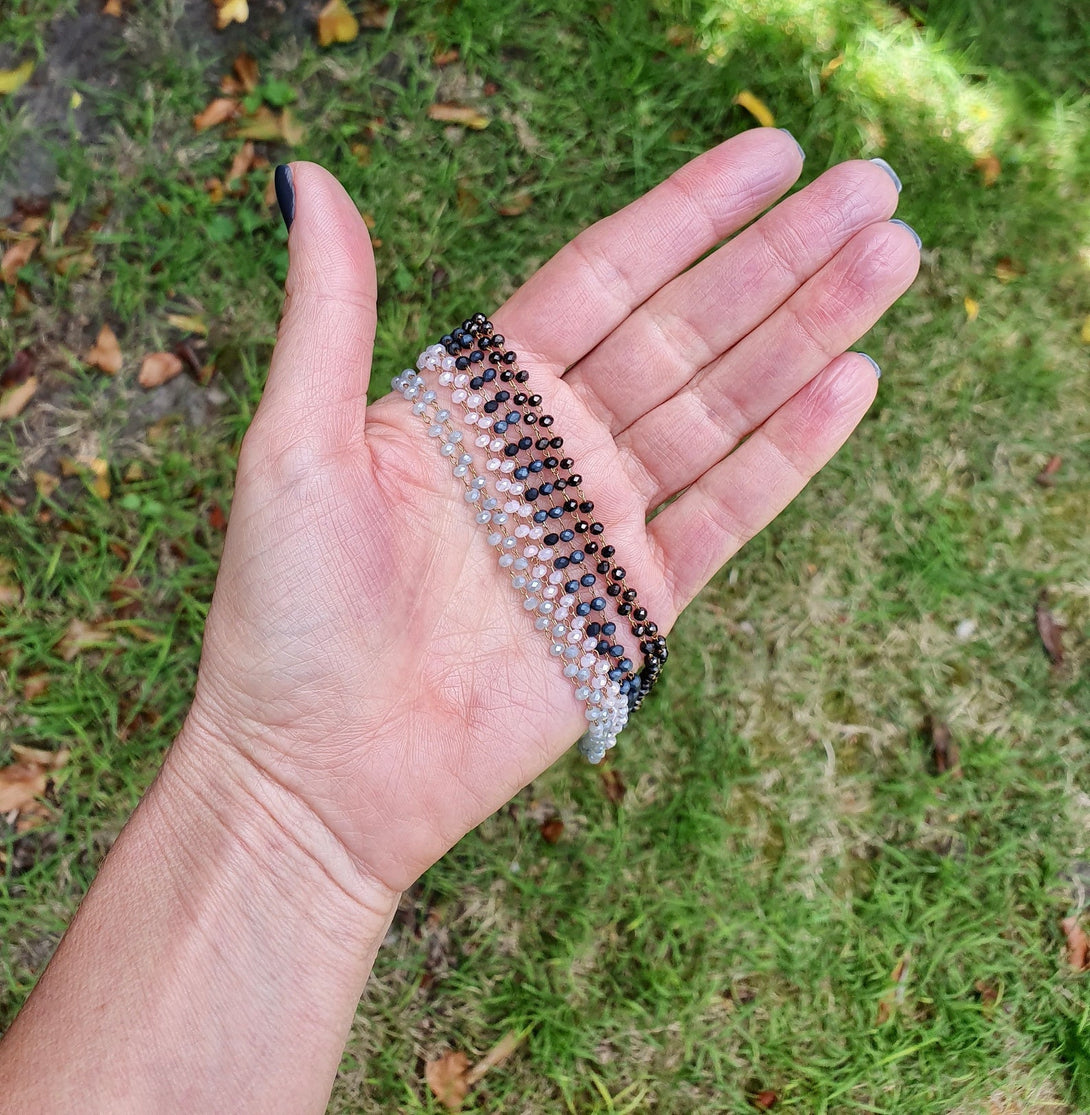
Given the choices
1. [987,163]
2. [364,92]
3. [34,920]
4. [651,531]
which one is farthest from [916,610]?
[34,920]

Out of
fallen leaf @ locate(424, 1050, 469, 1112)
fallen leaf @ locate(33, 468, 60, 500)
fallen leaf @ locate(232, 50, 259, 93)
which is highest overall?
fallen leaf @ locate(232, 50, 259, 93)

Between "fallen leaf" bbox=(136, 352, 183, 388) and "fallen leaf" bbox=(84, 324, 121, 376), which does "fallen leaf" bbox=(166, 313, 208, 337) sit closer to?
"fallen leaf" bbox=(136, 352, 183, 388)

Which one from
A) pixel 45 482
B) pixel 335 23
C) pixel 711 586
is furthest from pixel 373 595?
pixel 335 23

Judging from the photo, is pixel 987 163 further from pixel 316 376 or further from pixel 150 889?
pixel 150 889

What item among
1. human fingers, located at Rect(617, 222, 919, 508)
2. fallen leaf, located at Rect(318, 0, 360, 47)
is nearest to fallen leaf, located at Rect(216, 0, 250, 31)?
fallen leaf, located at Rect(318, 0, 360, 47)

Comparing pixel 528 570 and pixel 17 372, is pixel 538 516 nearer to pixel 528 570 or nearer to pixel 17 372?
pixel 528 570

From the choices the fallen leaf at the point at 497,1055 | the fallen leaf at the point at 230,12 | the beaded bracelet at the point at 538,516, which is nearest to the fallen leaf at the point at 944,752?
the beaded bracelet at the point at 538,516

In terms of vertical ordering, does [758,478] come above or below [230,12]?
below

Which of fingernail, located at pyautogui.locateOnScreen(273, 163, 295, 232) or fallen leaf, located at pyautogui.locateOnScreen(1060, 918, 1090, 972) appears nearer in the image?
fingernail, located at pyautogui.locateOnScreen(273, 163, 295, 232)

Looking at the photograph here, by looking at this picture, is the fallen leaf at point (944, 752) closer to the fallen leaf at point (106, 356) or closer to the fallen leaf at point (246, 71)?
the fallen leaf at point (106, 356)
